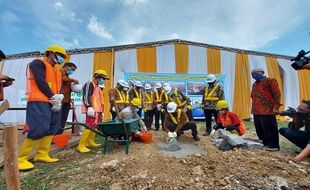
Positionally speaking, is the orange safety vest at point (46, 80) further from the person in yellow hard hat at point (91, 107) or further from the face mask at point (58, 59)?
the person in yellow hard hat at point (91, 107)

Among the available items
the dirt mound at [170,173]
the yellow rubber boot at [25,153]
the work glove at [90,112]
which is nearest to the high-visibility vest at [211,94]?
the dirt mound at [170,173]

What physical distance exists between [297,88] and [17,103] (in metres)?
14.3

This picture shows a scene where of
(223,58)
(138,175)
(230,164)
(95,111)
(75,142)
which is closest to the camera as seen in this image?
(138,175)

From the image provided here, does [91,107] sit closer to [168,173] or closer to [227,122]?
[168,173]

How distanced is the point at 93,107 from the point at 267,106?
334 centimetres

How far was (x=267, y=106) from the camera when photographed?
14.5 ft

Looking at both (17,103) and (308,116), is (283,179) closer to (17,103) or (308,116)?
(308,116)

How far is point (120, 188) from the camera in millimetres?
2764

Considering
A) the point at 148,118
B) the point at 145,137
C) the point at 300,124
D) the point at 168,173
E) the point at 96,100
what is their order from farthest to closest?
the point at 148,118
the point at 145,137
the point at 96,100
the point at 300,124
the point at 168,173

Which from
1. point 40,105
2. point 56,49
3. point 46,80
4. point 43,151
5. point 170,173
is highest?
point 56,49

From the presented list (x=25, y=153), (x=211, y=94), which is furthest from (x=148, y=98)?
→ (x=25, y=153)

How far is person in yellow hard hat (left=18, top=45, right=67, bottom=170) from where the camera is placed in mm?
3273

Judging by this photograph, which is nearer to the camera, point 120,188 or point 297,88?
point 120,188

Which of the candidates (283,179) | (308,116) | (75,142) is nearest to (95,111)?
(75,142)
